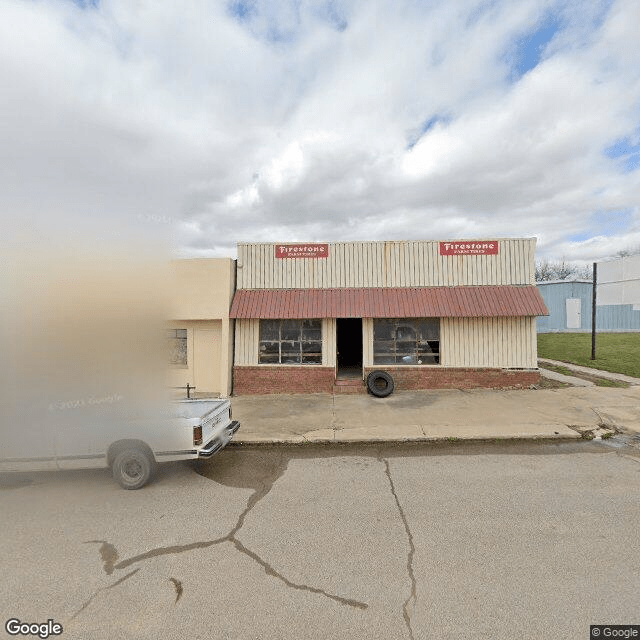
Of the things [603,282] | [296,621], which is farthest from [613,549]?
[603,282]

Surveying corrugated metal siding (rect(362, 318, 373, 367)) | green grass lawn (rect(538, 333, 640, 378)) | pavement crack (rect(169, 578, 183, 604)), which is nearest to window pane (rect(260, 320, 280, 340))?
corrugated metal siding (rect(362, 318, 373, 367))

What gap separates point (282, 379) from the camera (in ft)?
35.7

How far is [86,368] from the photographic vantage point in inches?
150

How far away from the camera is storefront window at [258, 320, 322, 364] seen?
1102cm

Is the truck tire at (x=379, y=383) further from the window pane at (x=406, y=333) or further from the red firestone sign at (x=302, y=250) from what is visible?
the red firestone sign at (x=302, y=250)

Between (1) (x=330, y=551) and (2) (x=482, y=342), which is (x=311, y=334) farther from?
(1) (x=330, y=551)

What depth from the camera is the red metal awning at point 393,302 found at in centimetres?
1034

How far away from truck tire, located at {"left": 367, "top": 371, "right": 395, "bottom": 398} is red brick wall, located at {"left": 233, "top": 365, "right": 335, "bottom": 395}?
1210mm

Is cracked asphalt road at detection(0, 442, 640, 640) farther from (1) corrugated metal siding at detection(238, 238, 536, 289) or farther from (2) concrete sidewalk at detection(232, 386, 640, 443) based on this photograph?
(1) corrugated metal siding at detection(238, 238, 536, 289)

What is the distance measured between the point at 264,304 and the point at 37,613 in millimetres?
8562

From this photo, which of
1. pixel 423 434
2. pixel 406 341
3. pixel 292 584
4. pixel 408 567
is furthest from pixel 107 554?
pixel 406 341

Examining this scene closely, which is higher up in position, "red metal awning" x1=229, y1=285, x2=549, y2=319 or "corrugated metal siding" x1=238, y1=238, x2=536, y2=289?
"corrugated metal siding" x1=238, y1=238, x2=536, y2=289

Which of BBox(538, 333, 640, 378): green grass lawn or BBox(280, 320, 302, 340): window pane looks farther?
BBox(538, 333, 640, 378): green grass lawn

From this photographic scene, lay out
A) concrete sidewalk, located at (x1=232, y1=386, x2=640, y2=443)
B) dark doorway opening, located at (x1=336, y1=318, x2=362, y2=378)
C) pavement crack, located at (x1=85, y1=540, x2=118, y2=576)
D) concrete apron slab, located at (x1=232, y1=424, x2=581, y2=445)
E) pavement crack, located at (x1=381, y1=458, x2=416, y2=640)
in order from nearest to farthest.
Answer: pavement crack, located at (x1=381, y1=458, x2=416, y2=640) → pavement crack, located at (x1=85, y1=540, x2=118, y2=576) → concrete apron slab, located at (x1=232, y1=424, x2=581, y2=445) → concrete sidewalk, located at (x1=232, y1=386, x2=640, y2=443) → dark doorway opening, located at (x1=336, y1=318, x2=362, y2=378)
